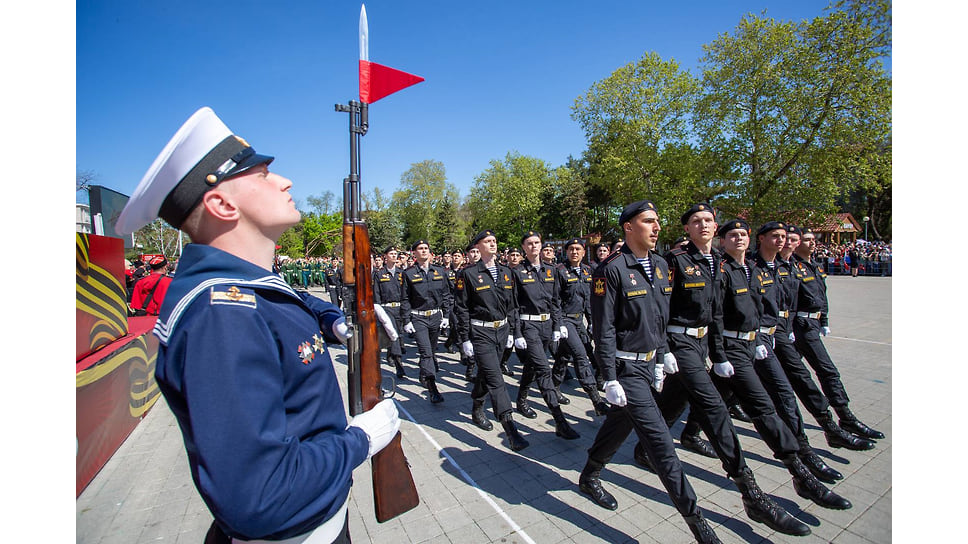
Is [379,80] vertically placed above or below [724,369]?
above

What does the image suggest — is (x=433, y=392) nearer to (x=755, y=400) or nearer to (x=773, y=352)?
(x=755, y=400)

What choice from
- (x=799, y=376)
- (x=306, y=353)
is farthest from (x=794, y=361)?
(x=306, y=353)

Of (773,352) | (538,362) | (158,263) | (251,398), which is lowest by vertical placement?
(538,362)

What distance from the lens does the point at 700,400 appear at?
3.40m

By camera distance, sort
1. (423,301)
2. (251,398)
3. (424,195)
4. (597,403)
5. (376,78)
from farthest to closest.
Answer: (424,195) → (423,301) → (597,403) → (376,78) → (251,398)

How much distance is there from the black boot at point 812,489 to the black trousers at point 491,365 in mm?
2528

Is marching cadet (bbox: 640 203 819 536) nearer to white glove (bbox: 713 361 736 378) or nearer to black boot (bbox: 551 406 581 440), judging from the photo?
white glove (bbox: 713 361 736 378)

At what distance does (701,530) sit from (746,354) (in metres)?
1.72

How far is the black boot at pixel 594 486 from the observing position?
3.39 m

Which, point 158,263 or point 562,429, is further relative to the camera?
point 158,263

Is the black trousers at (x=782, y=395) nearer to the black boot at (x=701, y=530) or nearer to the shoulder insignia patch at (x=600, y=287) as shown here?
the black boot at (x=701, y=530)

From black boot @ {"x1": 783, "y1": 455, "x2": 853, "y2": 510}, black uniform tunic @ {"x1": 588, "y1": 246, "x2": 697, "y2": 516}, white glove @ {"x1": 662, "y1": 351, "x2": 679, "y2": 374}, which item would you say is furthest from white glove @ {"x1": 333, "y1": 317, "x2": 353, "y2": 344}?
black boot @ {"x1": 783, "y1": 455, "x2": 853, "y2": 510}

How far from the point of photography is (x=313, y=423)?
1.31m

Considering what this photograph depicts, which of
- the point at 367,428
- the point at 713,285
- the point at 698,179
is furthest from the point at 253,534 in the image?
the point at 698,179
